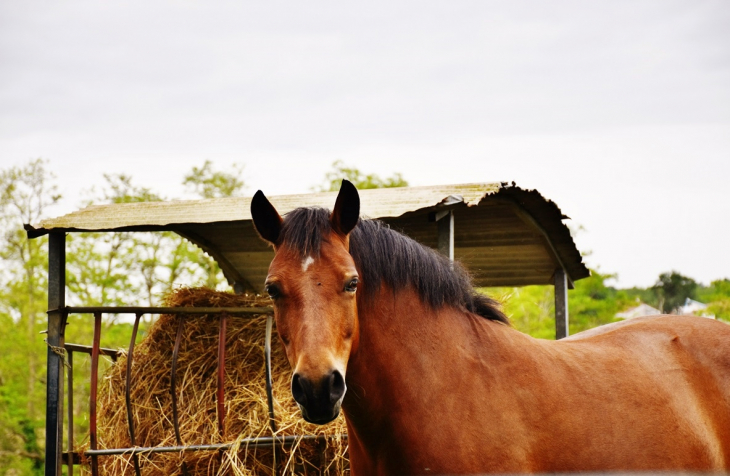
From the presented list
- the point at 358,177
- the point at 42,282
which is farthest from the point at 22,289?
the point at 358,177

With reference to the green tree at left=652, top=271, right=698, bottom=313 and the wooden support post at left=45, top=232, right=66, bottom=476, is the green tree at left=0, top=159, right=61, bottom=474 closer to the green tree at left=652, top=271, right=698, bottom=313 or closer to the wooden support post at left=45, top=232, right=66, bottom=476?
the wooden support post at left=45, top=232, right=66, bottom=476

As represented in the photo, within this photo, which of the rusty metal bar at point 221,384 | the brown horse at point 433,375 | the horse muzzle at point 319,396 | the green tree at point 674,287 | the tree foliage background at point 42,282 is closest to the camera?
the horse muzzle at point 319,396

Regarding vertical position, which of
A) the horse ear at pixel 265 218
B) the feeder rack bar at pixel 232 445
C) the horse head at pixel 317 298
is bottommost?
the feeder rack bar at pixel 232 445

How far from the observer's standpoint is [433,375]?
3.05 metres

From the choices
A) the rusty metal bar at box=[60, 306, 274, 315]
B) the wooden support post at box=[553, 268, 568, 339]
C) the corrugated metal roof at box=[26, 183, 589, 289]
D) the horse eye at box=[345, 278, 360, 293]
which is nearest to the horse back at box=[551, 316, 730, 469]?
the corrugated metal roof at box=[26, 183, 589, 289]

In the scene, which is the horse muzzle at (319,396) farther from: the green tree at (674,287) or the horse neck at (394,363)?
the green tree at (674,287)

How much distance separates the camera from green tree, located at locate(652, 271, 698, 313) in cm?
2612

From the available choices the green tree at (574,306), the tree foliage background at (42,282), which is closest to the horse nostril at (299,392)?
the tree foliage background at (42,282)

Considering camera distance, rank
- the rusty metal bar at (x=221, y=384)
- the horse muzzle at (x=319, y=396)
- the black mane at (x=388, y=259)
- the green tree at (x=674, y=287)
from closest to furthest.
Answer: the horse muzzle at (x=319, y=396)
the black mane at (x=388, y=259)
the rusty metal bar at (x=221, y=384)
the green tree at (x=674, y=287)

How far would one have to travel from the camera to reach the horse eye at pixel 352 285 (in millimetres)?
2854

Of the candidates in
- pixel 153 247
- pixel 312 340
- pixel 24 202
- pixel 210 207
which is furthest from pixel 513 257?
pixel 24 202

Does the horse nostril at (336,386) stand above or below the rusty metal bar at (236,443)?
above

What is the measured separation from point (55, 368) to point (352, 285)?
121 inches

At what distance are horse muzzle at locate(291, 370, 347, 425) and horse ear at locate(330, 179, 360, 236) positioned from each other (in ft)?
2.51
